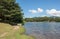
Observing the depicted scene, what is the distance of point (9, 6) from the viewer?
62.5m

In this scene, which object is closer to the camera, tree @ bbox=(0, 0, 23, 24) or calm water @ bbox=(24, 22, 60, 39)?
calm water @ bbox=(24, 22, 60, 39)

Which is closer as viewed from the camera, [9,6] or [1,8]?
[1,8]

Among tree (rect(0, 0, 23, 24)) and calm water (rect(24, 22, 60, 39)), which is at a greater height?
tree (rect(0, 0, 23, 24))

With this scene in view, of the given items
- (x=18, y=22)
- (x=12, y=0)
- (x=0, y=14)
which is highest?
(x=12, y=0)

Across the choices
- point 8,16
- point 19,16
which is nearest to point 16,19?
point 19,16

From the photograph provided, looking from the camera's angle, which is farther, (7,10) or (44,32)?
(7,10)

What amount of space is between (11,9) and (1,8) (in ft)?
18.6

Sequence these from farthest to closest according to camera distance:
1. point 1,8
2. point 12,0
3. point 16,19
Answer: point 16,19 → point 12,0 → point 1,8

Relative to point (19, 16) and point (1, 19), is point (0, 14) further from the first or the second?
point (19, 16)

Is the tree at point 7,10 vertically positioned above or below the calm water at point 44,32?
above

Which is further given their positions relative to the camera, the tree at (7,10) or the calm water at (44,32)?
the tree at (7,10)

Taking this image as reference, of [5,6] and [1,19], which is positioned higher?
[5,6]

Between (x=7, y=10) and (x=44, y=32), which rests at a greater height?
(x=7, y=10)

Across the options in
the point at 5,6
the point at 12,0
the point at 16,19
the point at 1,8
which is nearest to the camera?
the point at 1,8
